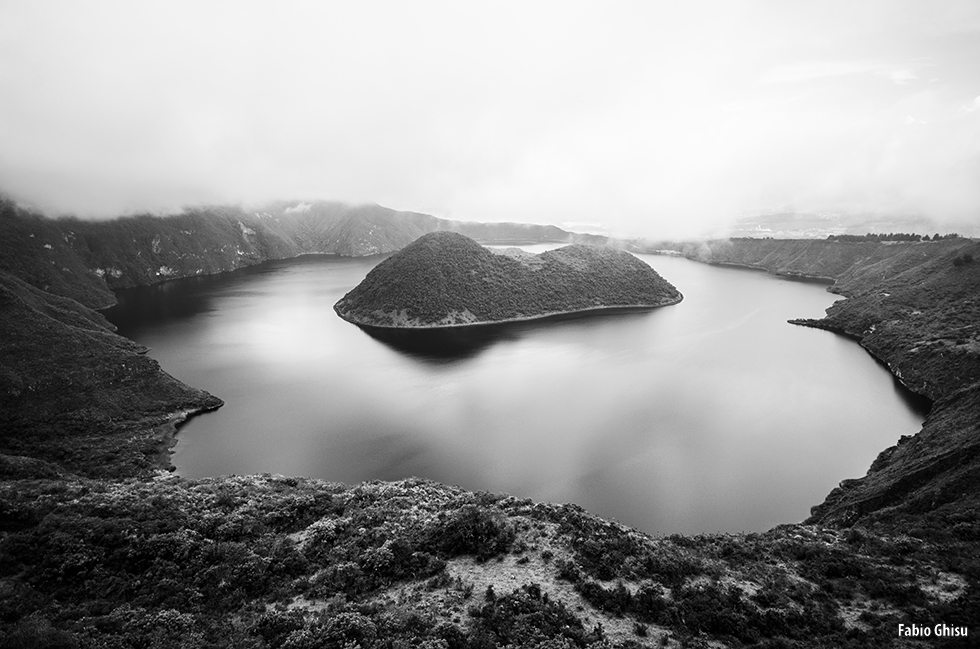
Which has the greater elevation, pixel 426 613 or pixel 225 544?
pixel 426 613

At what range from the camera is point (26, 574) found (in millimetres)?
17797

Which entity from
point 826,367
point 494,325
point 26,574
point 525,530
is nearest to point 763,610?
point 525,530

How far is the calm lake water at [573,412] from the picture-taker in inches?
1442

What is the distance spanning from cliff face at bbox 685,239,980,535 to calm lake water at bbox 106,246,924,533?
3127 millimetres

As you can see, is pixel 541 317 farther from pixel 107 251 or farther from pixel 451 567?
pixel 107 251

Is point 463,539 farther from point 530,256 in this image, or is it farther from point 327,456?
point 530,256

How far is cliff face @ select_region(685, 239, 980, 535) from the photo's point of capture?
1026 inches

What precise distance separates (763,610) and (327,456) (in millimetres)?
35135

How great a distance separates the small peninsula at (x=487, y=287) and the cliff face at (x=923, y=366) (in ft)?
141

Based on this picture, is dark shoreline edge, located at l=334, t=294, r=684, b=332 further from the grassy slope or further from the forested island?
the forested island

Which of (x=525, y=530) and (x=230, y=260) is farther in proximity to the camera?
(x=230, y=260)

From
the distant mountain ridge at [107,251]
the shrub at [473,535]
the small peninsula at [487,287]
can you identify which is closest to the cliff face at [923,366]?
the shrub at [473,535]

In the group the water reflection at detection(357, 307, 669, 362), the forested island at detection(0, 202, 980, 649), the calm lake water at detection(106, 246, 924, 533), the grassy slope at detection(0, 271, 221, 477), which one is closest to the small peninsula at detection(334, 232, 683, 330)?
the water reflection at detection(357, 307, 669, 362)

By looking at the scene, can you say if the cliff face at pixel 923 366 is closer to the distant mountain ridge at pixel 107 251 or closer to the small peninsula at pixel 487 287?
the small peninsula at pixel 487 287
